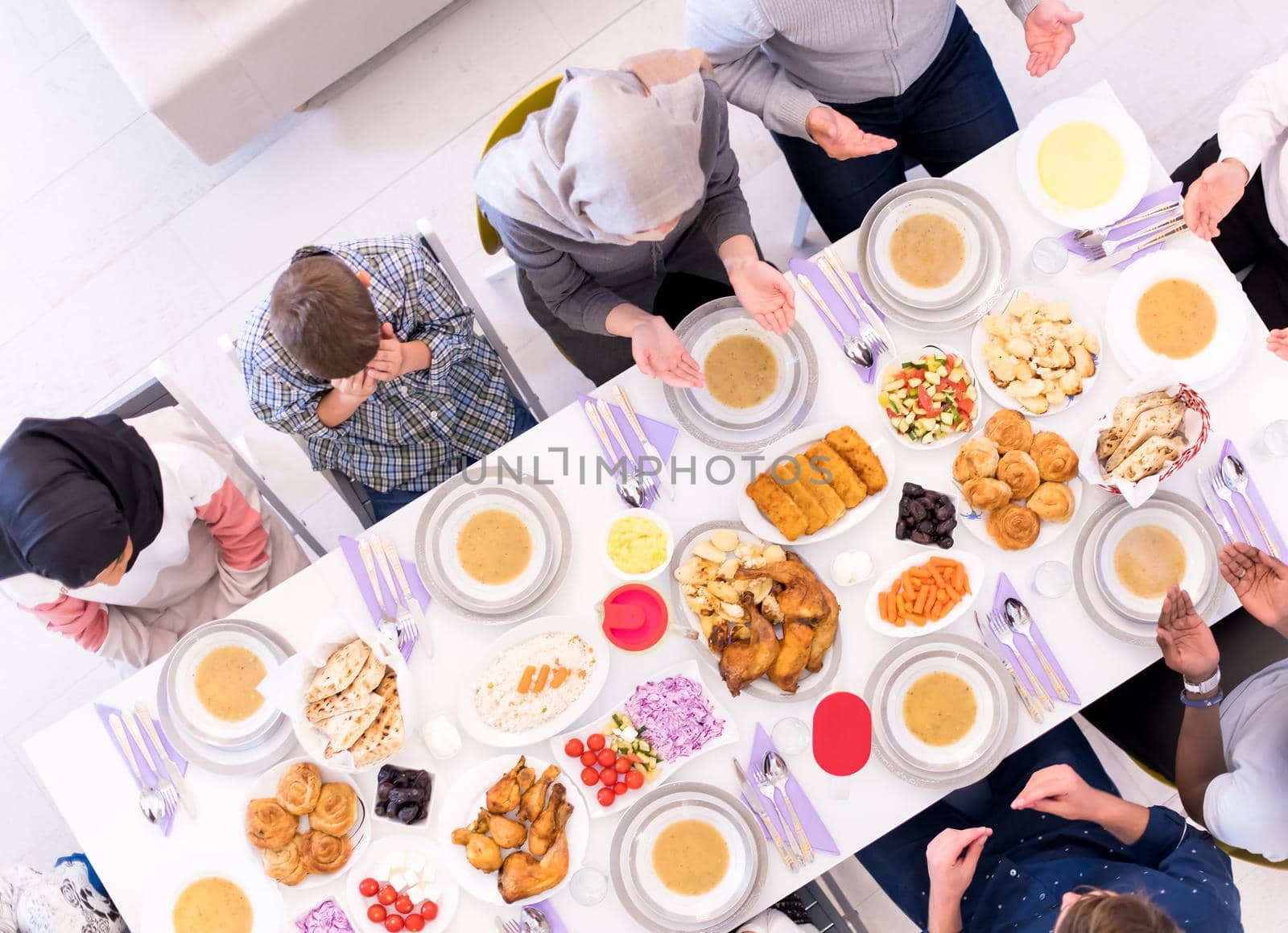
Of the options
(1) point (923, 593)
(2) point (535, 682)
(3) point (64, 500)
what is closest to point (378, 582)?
(2) point (535, 682)

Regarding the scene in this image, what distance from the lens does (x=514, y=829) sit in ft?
6.11

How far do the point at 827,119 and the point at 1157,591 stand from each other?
1.20 meters

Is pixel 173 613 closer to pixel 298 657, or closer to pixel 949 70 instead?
pixel 298 657

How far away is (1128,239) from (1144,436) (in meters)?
0.47

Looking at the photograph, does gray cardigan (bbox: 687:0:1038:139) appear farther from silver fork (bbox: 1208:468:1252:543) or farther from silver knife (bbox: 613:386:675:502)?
silver fork (bbox: 1208:468:1252:543)

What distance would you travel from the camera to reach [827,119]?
7.04 ft

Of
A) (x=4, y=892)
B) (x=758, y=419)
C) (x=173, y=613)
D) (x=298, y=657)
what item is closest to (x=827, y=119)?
(x=758, y=419)

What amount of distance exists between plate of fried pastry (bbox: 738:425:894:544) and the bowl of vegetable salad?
7cm

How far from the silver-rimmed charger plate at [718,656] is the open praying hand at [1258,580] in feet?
2.47

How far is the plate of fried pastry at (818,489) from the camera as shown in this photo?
1932 millimetres

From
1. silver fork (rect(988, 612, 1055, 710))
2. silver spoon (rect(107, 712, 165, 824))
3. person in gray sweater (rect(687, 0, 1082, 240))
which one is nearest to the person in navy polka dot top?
silver fork (rect(988, 612, 1055, 710))

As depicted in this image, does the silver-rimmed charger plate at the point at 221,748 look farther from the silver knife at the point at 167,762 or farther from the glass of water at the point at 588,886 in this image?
the glass of water at the point at 588,886

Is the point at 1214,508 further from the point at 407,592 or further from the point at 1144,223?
the point at 407,592

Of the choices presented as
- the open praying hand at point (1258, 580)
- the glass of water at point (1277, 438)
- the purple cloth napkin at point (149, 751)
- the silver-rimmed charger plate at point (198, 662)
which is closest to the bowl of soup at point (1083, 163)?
the glass of water at point (1277, 438)
